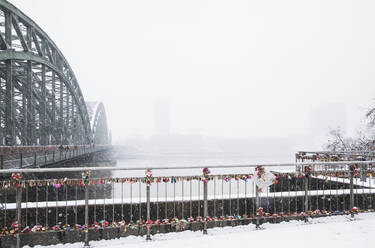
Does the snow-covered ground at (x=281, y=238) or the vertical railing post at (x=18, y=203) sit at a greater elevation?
the vertical railing post at (x=18, y=203)

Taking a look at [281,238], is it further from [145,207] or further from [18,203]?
[18,203]

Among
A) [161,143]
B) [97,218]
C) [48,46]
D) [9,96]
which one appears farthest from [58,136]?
[161,143]

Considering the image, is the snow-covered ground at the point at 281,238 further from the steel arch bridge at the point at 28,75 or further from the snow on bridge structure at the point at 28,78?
the steel arch bridge at the point at 28,75

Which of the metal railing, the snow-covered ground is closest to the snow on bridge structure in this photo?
the metal railing

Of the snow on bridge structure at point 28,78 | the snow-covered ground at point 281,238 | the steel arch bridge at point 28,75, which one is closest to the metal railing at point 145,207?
the snow-covered ground at point 281,238

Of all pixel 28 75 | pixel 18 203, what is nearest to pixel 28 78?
pixel 28 75

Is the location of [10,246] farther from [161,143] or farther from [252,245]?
[161,143]

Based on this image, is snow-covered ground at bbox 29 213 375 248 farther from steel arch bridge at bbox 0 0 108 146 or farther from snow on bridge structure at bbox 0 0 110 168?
steel arch bridge at bbox 0 0 108 146

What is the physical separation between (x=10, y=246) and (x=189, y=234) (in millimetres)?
4062

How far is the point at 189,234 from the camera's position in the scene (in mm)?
6324

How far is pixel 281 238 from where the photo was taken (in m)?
5.52

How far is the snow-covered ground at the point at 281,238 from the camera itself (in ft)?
17.3

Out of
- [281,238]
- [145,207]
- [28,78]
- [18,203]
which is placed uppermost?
[28,78]

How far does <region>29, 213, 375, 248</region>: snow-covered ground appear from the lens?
527cm
